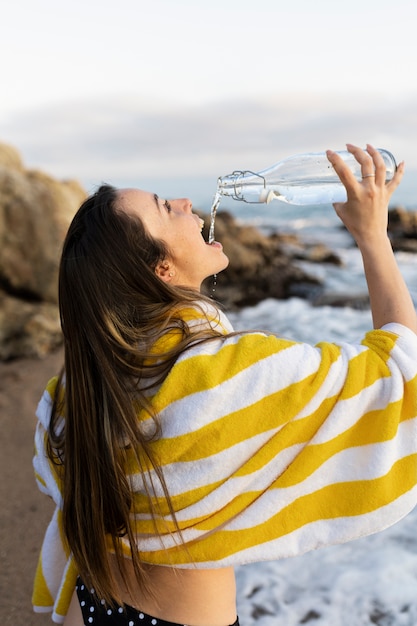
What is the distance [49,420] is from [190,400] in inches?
26.8

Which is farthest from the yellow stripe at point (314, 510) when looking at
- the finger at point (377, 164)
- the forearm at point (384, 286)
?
the finger at point (377, 164)

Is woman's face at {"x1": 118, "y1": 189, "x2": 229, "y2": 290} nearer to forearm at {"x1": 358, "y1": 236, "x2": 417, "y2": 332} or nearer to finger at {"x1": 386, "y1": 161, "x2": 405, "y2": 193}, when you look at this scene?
forearm at {"x1": 358, "y1": 236, "x2": 417, "y2": 332}

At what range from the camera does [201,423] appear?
1.57 meters

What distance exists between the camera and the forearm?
181 centimetres

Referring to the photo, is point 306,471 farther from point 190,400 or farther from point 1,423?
point 1,423

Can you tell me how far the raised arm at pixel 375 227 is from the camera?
1769mm

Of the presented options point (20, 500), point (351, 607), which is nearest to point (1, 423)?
point (20, 500)

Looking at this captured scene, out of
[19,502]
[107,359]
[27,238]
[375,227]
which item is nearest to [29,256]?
[27,238]

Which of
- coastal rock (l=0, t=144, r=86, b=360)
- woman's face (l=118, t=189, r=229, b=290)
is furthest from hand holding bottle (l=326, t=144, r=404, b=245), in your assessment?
coastal rock (l=0, t=144, r=86, b=360)

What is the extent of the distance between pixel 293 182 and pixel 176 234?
105cm

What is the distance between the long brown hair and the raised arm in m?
0.51

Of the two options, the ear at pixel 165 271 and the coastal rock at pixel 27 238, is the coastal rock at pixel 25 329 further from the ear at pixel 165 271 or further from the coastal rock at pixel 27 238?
the ear at pixel 165 271

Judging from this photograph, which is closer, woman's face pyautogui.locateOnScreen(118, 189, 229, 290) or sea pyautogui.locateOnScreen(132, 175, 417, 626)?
woman's face pyautogui.locateOnScreen(118, 189, 229, 290)

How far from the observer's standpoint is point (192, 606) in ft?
5.94
